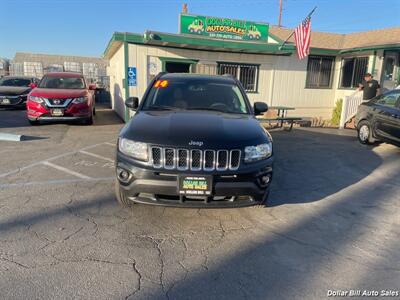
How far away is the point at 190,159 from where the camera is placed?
3.33 m

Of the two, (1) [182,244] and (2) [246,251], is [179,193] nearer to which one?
(1) [182,244]

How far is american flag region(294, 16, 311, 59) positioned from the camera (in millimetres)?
11867

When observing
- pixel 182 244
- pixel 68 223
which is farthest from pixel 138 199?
pixel 68 223

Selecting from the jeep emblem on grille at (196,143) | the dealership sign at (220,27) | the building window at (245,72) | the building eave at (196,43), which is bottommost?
the jeep emblem on grille at (196,143)

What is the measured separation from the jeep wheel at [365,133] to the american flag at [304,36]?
164 inches

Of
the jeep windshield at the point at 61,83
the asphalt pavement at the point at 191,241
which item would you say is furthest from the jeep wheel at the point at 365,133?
the jeep windshield at the point at 61,83

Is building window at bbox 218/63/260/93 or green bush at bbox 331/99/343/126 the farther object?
green bush at bbox 331/99/343/126

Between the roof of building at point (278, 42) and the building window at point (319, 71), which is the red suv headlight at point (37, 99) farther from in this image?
the building window at point (319, 71)

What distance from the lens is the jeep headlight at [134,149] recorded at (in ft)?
11.2

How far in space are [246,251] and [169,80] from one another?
3.02 meters

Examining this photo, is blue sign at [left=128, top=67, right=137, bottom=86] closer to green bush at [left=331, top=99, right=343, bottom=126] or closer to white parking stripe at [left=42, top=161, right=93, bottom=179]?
white parking stripe at [left=42, top=161, right=93, bottom=179]

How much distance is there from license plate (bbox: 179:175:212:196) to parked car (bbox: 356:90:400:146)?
642 centimetres

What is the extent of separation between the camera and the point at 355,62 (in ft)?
48.9

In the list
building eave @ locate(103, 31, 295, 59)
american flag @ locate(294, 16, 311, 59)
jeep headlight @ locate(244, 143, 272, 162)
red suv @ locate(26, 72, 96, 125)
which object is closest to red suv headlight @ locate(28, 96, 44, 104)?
red suv @ locate(26, 72, 96, 125)
